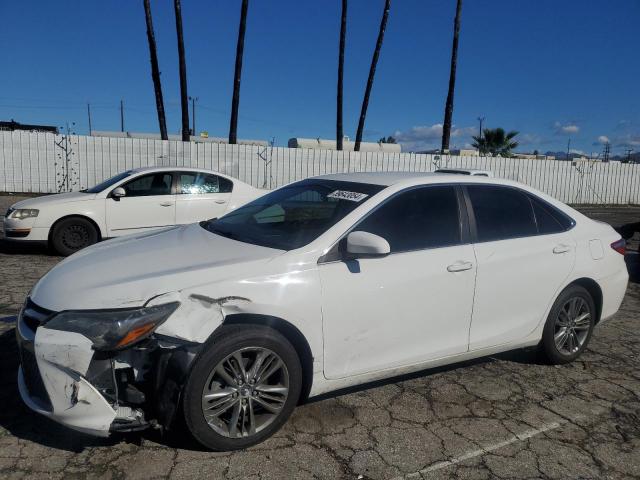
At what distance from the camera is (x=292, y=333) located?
2.97 m

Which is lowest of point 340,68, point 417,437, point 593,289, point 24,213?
point 417,437

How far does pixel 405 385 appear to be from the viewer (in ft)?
12.6

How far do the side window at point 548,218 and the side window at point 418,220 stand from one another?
0.83m

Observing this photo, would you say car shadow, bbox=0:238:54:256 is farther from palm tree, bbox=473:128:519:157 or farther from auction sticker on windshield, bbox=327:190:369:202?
palm tree, bbox=473:128:519:157

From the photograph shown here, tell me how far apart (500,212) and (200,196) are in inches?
231

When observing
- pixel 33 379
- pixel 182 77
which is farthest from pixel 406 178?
pixel 182 77

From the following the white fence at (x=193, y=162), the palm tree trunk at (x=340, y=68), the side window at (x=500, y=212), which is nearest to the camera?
the side window at (x=500, y=212)

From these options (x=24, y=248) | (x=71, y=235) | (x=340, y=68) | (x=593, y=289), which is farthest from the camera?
(x=340, y=68)

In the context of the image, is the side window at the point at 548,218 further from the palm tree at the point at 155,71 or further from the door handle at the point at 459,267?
the palm tree at the point at 155,71

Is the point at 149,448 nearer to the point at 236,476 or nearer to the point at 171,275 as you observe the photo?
the point at 236,476

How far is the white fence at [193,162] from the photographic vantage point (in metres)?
17.5

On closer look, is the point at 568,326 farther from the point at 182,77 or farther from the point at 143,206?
the point at 182,77

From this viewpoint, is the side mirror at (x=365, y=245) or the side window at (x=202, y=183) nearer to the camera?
the side mirror at (x=365, y=245)

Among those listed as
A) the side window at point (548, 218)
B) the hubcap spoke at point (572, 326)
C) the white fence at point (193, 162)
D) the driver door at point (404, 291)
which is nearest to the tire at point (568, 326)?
the hubcap spoke at point (572, 326)
